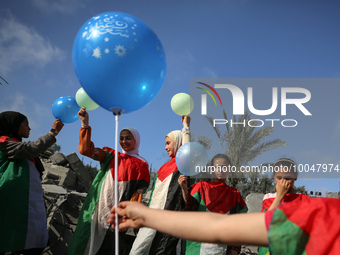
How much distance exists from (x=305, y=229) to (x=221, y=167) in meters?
2.32

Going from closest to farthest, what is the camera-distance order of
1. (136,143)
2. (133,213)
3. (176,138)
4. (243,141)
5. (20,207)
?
(133,213) < (20,207) < (176,138) < (136,143) < (243,141)

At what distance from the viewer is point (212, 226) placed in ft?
3.08

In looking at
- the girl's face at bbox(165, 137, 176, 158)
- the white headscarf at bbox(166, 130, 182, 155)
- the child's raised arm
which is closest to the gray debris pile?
the girl's face at bbox(165, 137, 176, 158)

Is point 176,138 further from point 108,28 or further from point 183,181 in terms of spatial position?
point 108,28

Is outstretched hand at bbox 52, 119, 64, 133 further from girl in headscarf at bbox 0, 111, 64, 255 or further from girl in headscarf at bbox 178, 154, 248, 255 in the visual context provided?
girl in headscarf at bbox 178, 154, 248, 255

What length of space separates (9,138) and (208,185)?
2136mm

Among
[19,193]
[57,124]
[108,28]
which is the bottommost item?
[19,193]

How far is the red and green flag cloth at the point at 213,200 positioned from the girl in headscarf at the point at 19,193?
1522 mm

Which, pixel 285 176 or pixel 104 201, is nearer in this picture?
pixel 285 176

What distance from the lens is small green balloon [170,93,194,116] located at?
11.8ft

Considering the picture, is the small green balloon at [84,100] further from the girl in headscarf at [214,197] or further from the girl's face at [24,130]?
the girl in headscarf at [214,197]

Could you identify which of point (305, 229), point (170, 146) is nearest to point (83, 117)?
point (170, 146)

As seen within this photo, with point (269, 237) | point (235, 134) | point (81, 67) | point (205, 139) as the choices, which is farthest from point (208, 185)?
point (235, 134)

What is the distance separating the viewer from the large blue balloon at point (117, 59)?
1890mm
